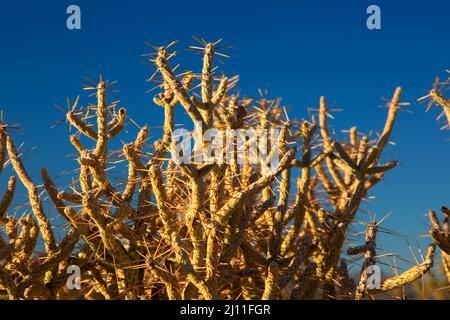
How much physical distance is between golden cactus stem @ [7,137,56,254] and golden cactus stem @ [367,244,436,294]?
82.3 inches

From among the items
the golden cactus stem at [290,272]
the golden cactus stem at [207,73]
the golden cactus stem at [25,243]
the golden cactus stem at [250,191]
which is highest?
the golden cactus stem at [207,73]

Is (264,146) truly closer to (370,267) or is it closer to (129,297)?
(370,267)

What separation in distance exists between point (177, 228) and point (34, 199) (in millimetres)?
1141

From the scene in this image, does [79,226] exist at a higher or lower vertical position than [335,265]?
higher

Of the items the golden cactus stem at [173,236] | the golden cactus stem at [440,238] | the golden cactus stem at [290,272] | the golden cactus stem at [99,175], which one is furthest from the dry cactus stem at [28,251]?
the golden cactus stem at [440,238]

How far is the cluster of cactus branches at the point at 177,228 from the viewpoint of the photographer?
10.8ft

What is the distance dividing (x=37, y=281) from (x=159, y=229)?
0.86 m

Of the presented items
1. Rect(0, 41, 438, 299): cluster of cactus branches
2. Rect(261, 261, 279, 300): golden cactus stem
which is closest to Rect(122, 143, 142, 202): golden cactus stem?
Rect(0, 41, 438, 299): cluster of cactus branches

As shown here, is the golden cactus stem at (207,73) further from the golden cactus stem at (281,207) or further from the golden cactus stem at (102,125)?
the golden cactus stem at (102,125)

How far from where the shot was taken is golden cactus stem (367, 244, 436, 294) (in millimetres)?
3785

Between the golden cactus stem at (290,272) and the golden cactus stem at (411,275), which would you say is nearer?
the golden cactus stem at (290,272)

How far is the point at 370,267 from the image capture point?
3.89 metres

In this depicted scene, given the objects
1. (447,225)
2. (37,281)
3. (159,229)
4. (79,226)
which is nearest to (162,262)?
(159,229)

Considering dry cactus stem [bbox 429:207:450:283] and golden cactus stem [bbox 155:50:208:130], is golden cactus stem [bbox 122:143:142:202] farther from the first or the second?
dry cactus stem [bbox 429:207:450:283]
